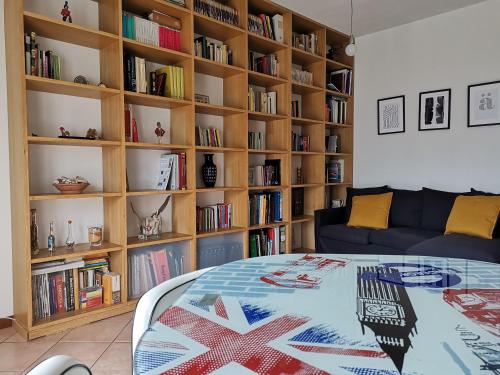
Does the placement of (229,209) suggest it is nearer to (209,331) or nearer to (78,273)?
(78,273)

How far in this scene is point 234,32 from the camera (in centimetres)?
340

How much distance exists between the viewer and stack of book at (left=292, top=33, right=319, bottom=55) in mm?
4082

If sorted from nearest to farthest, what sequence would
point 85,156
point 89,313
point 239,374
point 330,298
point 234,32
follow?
point 239,374
point 330,298
point 89,313
point 85,156
point 234,32

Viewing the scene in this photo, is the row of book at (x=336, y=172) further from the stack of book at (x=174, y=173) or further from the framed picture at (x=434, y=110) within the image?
the stack of book at (x=174, y=173)

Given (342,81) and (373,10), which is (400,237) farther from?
(373,10)

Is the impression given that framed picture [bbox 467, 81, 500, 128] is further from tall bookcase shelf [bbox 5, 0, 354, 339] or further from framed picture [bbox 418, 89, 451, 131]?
tall bookcase shelf [bbox 5, 0, 354, 339]

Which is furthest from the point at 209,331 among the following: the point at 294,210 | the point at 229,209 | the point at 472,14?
the point at 472,14

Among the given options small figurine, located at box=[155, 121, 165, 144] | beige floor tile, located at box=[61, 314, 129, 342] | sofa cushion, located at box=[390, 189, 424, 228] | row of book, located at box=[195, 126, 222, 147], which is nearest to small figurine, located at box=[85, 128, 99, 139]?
small figurine, located at box=[155, 121, 165, 144]

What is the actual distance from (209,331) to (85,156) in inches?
93.4

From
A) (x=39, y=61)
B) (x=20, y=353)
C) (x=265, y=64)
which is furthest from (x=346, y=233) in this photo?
(x=39, y=61)

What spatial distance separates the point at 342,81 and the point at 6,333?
416 centimetres

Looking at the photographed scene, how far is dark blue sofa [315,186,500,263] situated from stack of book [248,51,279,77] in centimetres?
158

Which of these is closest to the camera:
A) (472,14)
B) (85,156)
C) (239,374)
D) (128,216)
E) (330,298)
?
(239,374)

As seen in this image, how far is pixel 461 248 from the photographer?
9.11 ft
